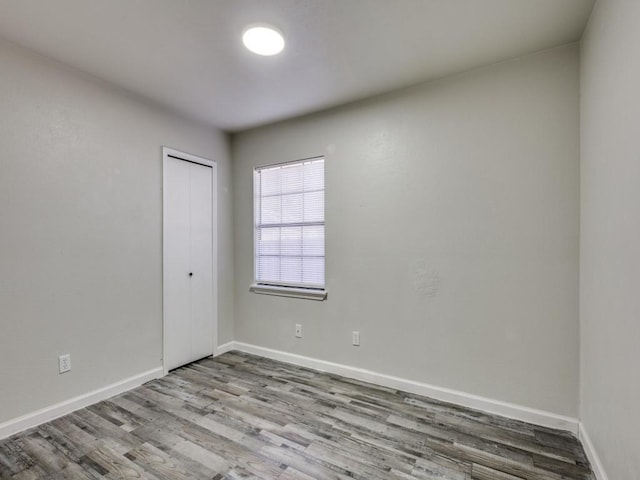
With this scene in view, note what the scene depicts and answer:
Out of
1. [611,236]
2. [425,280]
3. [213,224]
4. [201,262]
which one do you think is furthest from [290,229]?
[611,236]

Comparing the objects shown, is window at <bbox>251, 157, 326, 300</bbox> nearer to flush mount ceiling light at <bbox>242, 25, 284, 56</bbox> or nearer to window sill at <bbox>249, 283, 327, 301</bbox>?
window sill at <bbox>249, 283, 327, 301</bbox>

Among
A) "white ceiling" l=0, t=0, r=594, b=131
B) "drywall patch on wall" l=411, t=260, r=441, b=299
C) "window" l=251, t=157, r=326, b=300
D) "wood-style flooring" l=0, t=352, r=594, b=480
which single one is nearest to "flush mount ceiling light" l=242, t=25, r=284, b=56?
"white ceiling" l=0, t=0, r=594, b=131

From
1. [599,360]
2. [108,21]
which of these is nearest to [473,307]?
[599,360]

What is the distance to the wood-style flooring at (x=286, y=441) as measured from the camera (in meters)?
1.75

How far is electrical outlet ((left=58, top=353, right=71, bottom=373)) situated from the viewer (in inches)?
91.0

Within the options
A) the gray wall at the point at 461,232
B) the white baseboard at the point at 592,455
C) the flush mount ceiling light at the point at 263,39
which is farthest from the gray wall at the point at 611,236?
the flush mount ceiling light at the point at 263,39

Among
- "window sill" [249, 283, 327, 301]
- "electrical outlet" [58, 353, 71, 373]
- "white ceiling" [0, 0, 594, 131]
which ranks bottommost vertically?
"electrical outlet" [58, 353, 71, 373]

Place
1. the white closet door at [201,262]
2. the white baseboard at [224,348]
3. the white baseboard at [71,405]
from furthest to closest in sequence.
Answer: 1. the white baseboard at [224,348]
2. the white closet door at [201,262]
3. the white baseboard at [71,405]

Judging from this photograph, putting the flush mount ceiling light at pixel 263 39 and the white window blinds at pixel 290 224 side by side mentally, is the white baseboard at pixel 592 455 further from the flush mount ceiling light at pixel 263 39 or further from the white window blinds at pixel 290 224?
the flush mount ceiling light at pixel 263 39

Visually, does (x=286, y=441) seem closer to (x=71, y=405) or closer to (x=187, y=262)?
(x=71, y=405)

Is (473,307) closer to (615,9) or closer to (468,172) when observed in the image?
(468,172)

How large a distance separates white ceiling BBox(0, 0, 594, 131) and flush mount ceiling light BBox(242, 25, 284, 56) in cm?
5

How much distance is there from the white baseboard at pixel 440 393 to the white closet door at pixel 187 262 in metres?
0.73

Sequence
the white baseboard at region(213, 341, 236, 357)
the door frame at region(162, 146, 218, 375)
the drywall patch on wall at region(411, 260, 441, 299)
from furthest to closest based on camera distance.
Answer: the white baseboard at region(213, 341, 236, 357)
the door frame at region(162, 146, 218, 375)
the drywall patch on wall at region(411, 260, 441, 299)
